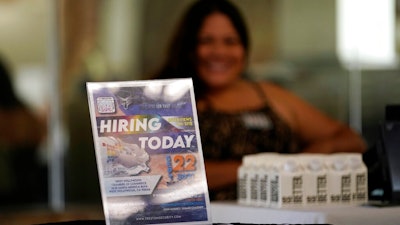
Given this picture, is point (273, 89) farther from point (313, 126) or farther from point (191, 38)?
point (191, 38)

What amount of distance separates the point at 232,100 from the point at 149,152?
4416 millimetres

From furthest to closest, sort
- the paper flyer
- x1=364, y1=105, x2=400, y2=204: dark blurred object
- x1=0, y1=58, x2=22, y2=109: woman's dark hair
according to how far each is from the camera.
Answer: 1. x1=0, y1=58, x2=22, y2=109: woman's dark hair
2. x1=364, y1=105, x2=400, y2=204: dark blurred object
3. the paper flyer

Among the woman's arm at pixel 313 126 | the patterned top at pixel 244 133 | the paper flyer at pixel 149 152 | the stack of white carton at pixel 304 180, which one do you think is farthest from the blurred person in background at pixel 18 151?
the paper flyer at pixel 149 152

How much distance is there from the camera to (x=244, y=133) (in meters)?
7.23

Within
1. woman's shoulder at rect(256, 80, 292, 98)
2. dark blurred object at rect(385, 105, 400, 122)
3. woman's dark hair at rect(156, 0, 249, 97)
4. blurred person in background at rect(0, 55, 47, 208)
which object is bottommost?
blurred person in background at rect(0, 55, 47, 208)

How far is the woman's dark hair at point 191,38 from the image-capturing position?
7.14m

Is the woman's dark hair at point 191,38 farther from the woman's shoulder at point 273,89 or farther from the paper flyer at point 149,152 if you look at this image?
the paper flyer at point 149,152

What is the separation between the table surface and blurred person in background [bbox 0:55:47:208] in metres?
3.81

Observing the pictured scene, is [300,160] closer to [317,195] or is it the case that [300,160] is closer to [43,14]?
[317,195]

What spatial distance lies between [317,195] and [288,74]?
395 cm

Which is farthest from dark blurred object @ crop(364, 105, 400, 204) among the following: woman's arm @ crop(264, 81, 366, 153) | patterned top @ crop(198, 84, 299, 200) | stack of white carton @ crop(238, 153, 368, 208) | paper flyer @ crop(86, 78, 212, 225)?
woman's arm @ crop(264, 81, 366, 153)

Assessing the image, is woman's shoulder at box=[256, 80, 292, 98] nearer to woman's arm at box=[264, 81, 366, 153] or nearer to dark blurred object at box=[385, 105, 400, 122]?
woman's arm at box=[264, 81, 366, 153]

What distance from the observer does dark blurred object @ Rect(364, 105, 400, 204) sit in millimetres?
4238

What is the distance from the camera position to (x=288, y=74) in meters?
8.00
